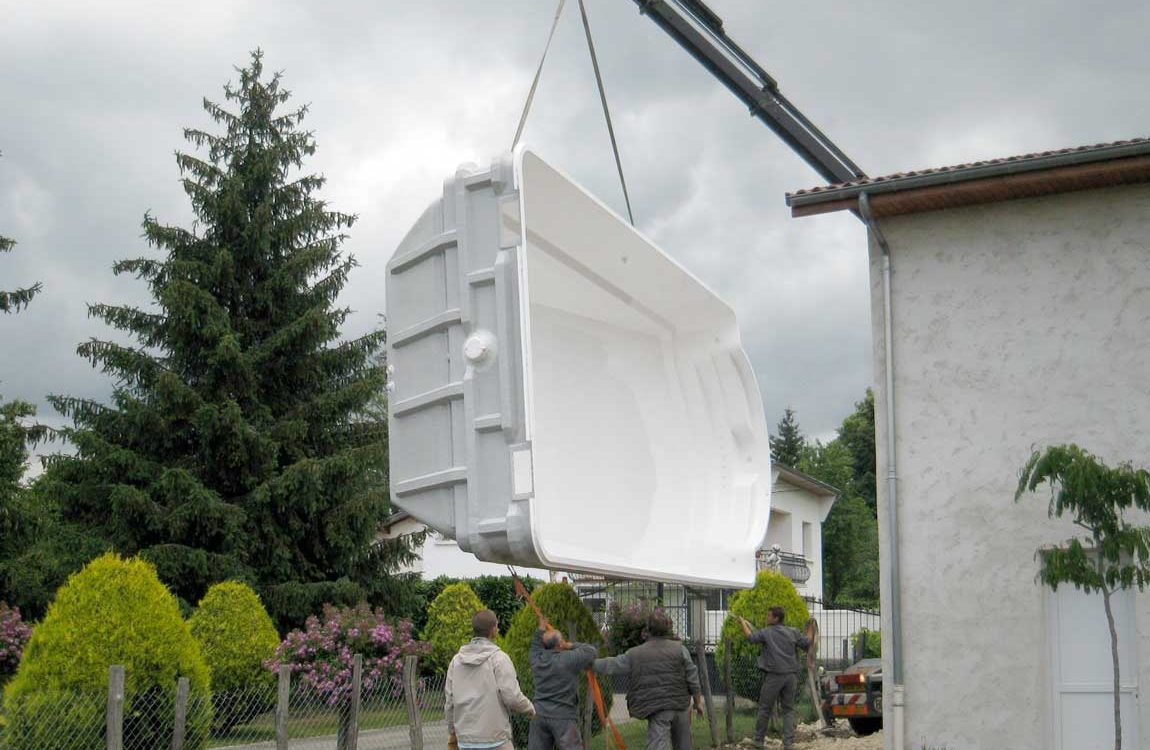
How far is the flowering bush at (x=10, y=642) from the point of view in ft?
57.2

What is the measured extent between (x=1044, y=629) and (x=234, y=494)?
16622mm

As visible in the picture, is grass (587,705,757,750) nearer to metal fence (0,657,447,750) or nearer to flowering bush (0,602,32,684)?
metal fence (0,657,447,750)

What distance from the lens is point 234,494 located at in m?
23.0

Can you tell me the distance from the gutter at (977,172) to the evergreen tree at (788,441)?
214 feet

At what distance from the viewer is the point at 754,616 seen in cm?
1692

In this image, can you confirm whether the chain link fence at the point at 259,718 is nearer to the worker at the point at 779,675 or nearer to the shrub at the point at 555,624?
the shrub at the point at 555,624

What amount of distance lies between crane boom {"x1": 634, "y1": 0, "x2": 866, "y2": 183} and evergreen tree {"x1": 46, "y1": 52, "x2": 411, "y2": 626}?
37.5 ft

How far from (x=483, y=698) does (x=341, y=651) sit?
228 inches

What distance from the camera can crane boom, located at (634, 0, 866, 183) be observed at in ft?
44.1

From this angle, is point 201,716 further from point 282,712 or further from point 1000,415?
point 1000,415

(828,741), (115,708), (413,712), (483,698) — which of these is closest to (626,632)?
(828,741)

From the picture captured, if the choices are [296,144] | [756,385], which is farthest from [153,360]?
[756,385]

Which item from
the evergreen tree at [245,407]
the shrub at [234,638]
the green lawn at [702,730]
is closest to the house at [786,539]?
the evergreen tree at [245,407]

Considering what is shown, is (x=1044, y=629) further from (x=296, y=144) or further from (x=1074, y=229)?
(x=296, y=144)
